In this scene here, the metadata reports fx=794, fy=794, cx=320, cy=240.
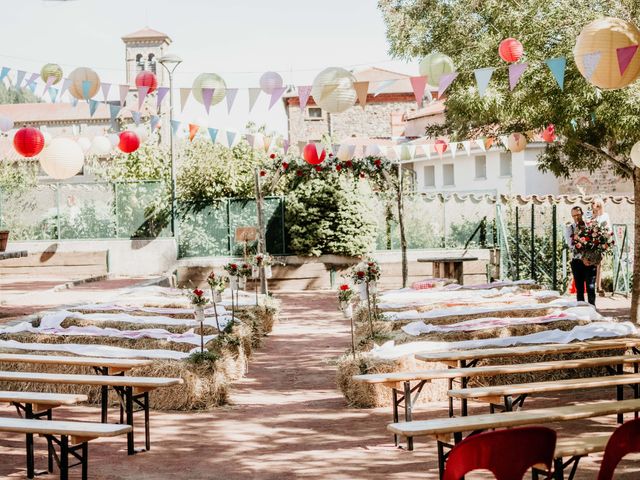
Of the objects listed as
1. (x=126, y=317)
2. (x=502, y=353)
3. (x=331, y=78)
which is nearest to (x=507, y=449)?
(x=502, y=353)

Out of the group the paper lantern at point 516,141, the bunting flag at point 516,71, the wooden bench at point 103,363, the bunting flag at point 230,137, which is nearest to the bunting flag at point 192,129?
the bunting flag at point 230,137

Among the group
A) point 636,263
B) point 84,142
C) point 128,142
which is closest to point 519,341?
point 636,263

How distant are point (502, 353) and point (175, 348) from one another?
3144 mm

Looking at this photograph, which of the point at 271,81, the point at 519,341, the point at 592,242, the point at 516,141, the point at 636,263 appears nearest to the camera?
the point at 519,341

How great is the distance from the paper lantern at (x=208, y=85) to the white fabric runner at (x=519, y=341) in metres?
4.17

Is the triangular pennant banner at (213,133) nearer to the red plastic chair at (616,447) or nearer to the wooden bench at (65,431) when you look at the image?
the wooden bench at (65,431)

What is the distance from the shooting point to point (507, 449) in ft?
10.6

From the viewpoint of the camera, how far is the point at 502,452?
3.22 meters

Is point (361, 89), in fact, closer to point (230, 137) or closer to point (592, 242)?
point (592, 242)

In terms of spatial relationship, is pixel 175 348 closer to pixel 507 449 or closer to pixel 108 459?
pixel 108 459

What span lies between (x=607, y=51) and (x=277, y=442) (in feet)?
13.4

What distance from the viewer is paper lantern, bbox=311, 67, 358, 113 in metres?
8.48

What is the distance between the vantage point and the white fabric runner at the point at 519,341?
698 centimetres

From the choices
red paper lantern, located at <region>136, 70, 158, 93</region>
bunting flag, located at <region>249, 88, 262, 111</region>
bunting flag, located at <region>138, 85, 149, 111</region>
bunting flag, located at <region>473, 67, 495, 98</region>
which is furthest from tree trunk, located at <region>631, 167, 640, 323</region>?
red paper lantern, located at <region>136, 70, 158, 93</region>
